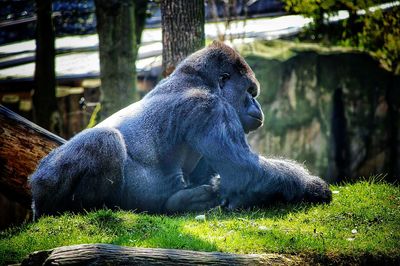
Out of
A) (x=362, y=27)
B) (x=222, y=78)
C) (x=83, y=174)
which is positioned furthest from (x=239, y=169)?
(x=362, y=27)

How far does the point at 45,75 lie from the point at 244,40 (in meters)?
4.43

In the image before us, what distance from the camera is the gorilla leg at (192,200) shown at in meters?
6.65

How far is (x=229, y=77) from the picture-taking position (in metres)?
7.15

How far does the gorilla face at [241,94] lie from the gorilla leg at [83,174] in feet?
4.54

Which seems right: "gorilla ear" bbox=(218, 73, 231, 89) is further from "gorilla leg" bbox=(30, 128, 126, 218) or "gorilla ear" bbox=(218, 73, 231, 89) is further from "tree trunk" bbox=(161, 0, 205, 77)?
"tree trunk" bbox=(161, 0, 205, 77)

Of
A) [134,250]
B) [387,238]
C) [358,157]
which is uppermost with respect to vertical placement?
[134,250]

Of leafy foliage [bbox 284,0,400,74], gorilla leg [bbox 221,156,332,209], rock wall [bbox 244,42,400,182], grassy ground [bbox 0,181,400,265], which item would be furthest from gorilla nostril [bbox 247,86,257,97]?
rock wall [bbox 244,42,400,182]

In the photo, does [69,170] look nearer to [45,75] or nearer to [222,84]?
[222,84]

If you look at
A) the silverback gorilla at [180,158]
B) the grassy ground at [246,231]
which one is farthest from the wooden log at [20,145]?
the grassy ground at [246,231]

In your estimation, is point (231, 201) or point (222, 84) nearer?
point (231, 201)

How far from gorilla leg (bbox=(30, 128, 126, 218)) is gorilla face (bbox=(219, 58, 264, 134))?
1.38 meters

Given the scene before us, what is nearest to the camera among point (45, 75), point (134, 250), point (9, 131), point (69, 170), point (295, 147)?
point (134, 250)

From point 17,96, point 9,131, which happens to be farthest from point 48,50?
point 9,131

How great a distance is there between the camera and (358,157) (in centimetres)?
1323
